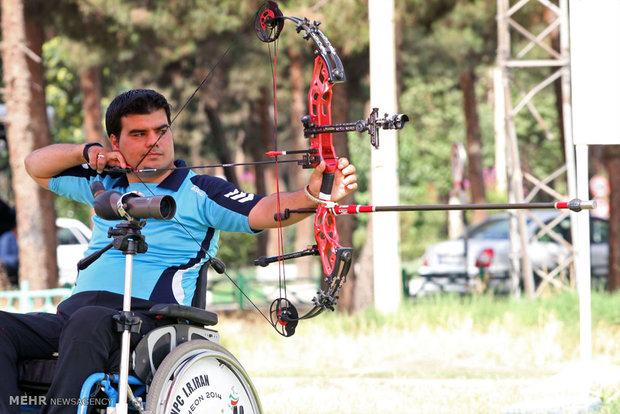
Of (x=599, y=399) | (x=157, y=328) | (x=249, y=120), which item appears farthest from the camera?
(x=249, y=120)

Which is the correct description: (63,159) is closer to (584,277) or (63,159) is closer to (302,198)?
(302,198)

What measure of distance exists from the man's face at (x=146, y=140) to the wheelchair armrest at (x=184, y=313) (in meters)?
0.68

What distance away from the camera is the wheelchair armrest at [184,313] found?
3959mm

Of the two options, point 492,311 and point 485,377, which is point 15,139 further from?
point 485,377

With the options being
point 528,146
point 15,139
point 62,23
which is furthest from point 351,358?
point 528,146

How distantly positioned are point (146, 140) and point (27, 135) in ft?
29.1

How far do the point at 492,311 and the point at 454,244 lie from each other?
7410 millimetres

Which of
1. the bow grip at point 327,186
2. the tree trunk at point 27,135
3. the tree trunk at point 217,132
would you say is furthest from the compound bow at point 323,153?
the tree trunk at point 217,132

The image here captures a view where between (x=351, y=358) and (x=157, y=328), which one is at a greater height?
(x=157, y=328)

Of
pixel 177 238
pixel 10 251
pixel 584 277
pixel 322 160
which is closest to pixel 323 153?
pixel 322 160

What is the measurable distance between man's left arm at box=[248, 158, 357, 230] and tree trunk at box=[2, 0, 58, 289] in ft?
29.3

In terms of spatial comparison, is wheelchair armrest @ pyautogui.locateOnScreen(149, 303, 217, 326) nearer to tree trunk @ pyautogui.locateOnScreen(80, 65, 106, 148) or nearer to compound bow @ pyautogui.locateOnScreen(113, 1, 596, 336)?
compound bow @ pyautogui.locateOnScreen(113, 1, 596, 336)

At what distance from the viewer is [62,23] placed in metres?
14.2

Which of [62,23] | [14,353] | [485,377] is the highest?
[62,23]
